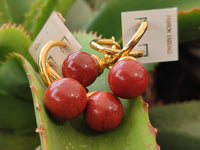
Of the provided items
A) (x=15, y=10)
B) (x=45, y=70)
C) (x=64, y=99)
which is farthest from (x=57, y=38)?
(x=15, y=10)

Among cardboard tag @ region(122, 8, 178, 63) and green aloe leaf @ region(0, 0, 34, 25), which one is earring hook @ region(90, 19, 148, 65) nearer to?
cardboard tag @ region(122, 8, 178, 63)

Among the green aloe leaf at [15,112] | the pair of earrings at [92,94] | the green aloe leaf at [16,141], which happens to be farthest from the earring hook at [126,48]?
the green aloe leaf at [16,141]

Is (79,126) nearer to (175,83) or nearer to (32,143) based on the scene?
(32,143)

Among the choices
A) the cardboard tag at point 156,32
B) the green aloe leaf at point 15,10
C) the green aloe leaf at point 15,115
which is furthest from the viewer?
the green aloe leaf at point 15,10

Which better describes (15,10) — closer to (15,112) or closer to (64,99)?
(15,112)

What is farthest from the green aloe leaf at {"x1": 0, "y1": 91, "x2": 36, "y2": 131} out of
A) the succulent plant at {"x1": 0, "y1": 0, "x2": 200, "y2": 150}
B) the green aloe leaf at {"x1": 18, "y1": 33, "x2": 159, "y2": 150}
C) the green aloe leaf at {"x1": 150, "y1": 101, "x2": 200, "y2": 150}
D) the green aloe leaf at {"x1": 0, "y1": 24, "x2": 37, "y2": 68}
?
the green aloe leaf at {"x1": 150, "y1": 101, "x2": 200, "y2": 150}

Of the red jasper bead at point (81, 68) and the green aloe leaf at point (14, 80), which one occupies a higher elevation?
the red jasper bead at point (81, 68)

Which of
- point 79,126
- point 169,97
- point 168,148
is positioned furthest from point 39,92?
point 169,97

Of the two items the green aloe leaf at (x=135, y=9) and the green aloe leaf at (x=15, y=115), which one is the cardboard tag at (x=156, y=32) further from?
the green aloe leaf at (x=15, y=115)
